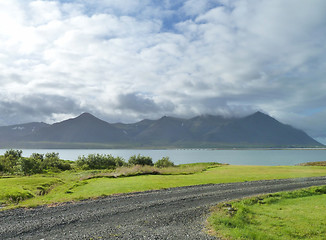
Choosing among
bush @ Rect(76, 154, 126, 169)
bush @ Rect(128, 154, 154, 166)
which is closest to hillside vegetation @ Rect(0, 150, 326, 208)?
bush @ Rect(128, 154, 154, 166)

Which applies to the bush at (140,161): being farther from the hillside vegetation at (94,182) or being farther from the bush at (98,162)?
the bush at (98,162)

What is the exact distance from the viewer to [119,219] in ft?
59.5

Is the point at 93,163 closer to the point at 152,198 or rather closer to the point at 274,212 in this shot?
the point at 152,198

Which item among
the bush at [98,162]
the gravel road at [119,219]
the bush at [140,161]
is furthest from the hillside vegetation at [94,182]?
the gravel road at [119,219]

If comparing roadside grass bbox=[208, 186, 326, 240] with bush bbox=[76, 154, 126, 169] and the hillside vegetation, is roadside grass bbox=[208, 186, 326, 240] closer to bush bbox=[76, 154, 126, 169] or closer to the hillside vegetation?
the hillside vegetation

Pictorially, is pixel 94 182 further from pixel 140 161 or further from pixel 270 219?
pixel 140 161

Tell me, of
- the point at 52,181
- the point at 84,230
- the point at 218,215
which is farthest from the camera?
the point at 52,181

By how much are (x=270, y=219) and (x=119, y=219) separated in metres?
10.2

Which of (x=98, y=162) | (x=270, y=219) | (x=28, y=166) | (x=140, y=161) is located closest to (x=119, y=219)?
(x=270, y=219)

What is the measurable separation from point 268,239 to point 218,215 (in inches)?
183

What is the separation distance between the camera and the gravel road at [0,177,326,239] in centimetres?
1497

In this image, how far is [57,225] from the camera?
1666cm

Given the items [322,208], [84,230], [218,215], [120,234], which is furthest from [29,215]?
[322,208]

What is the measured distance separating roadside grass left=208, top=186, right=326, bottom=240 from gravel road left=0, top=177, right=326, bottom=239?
1398 mm
